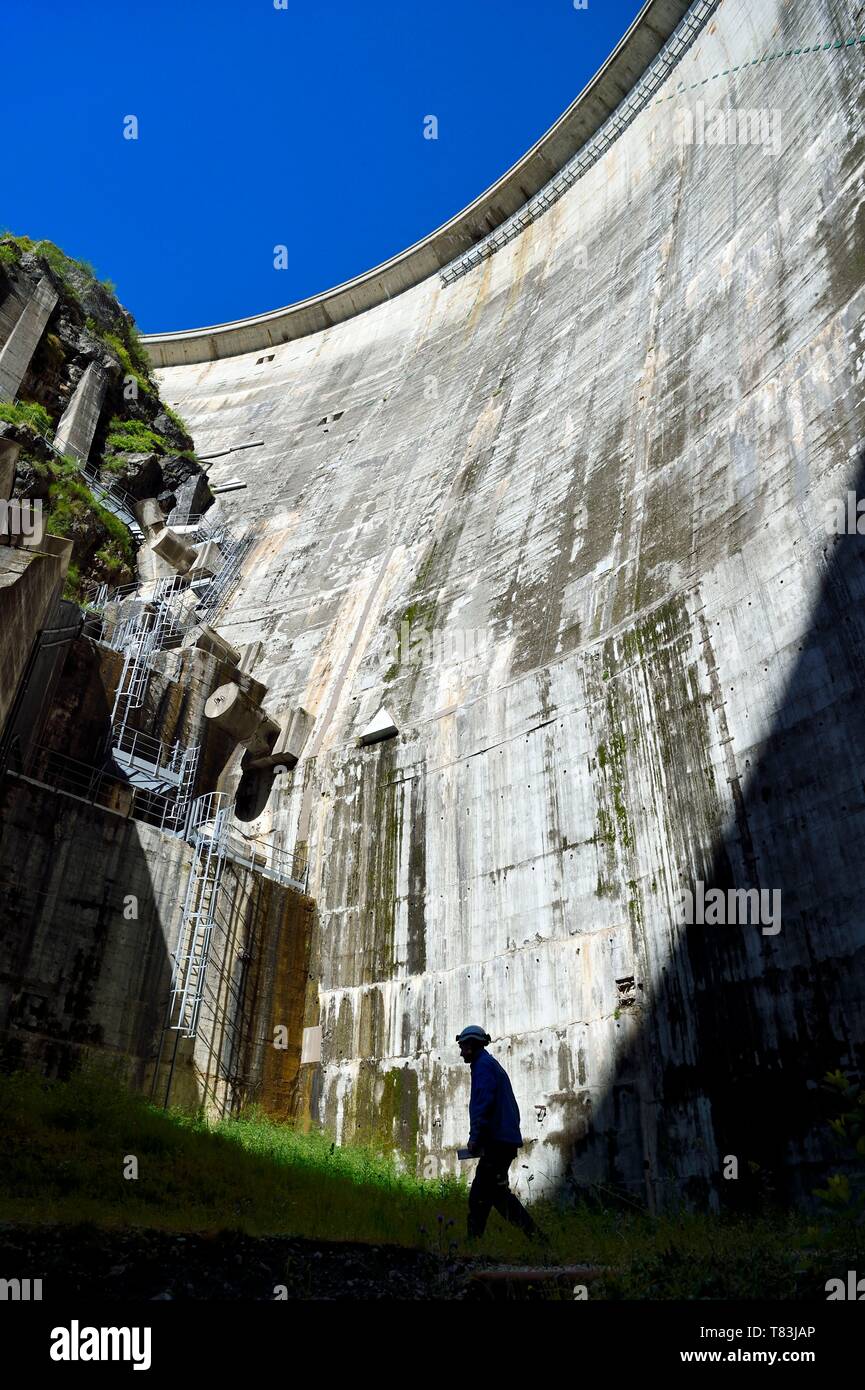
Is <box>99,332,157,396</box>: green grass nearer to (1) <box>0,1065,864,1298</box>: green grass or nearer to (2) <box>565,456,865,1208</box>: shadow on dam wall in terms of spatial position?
(1) <box>0,1065,864,1298</box>: green grass

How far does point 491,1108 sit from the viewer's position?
20.9 feet

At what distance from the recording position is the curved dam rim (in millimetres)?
25219

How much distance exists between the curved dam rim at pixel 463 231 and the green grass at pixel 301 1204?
26.8m

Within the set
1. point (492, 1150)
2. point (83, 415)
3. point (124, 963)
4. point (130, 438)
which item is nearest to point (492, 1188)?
point (492, 1150)

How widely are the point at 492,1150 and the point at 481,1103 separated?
0.95 ft

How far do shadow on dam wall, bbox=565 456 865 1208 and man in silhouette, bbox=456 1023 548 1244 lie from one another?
3.01 meters

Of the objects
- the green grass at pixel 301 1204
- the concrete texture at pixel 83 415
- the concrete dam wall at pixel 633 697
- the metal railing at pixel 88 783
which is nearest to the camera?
the green grass at pixel 301 1204

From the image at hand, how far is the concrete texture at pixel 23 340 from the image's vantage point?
2017 cm

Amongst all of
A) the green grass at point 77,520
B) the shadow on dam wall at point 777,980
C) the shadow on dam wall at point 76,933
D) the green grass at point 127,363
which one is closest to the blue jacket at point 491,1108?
the shadow on dam wall at point 777,980

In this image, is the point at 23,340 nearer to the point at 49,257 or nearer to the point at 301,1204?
the point at 49,257

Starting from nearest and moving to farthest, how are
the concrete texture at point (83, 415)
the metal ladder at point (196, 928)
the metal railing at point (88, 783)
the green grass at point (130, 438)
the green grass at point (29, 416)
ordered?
the metal ladder at point (196, 928)
the metal railing at point (88, 783)
the green grass at point (29, 416)
the concrete texture at point (83, 415)
the green grass at point (130, 438)

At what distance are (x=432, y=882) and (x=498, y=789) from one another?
4.84ft

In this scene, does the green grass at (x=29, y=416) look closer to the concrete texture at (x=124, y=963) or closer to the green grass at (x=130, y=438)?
the green grass at (x=130, y=438)

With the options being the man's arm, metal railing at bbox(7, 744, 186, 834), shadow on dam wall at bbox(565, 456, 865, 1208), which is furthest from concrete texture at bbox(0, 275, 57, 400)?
the man's arm
